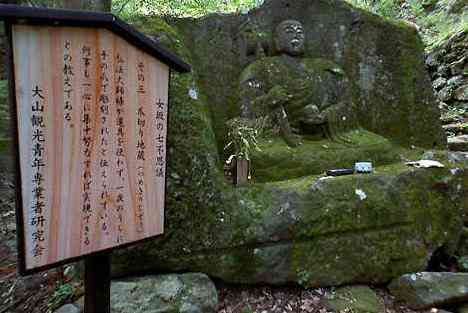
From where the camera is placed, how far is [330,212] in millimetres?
2883

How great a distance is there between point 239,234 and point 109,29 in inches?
68.9

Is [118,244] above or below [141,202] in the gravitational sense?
below

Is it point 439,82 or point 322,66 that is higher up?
point 439,82

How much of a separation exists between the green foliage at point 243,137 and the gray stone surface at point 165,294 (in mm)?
1116

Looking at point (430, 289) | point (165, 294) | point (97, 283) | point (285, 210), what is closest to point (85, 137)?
point (97, 283)

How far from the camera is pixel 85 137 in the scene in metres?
1.44

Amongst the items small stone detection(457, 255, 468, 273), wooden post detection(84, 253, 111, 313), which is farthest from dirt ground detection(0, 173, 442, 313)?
wooden post detection(84, 253, 111, 313)

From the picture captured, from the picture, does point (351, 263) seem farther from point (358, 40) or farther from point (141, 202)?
point (358, 40)

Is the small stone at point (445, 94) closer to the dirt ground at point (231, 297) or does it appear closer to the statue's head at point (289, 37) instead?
the statue's head at point (289, 37)

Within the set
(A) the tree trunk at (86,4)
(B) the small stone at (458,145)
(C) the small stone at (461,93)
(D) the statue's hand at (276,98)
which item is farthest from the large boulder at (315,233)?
(C) the small stone at (461,93)

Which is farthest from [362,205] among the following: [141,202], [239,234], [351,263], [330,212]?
[141,202]

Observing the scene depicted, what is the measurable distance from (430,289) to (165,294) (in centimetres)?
193

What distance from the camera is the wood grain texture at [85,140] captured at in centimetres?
130

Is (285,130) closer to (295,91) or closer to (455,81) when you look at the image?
(295,91)
